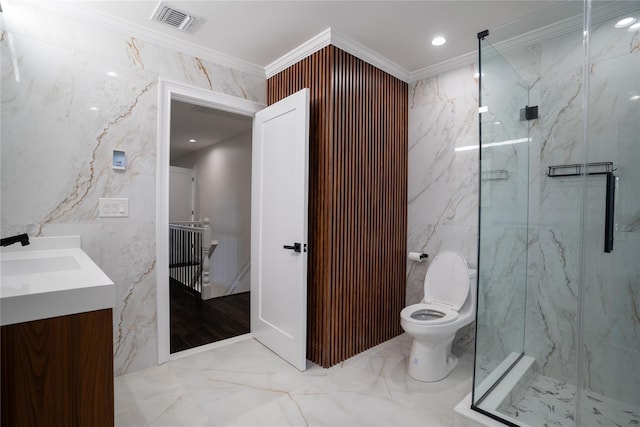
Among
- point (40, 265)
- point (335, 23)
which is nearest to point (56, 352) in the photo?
point (40, 265)

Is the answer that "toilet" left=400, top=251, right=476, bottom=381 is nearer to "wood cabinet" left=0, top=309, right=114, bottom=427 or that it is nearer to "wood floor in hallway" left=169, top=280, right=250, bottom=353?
"wood floor in hallway" left=169, top=280, right=250, bottom=353

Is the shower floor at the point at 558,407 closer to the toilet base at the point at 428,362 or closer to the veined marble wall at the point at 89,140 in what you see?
the toilet base at the point at 428,362

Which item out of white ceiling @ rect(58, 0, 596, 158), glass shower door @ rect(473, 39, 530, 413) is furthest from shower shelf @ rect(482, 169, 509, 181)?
white ceiling @ rect(58, 0, 596, 158)

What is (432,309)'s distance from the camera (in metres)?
2.44

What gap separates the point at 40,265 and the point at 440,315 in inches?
97.7

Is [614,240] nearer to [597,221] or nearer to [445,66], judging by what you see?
[597,221]

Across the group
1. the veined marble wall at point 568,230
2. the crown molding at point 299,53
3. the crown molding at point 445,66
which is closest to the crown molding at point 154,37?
the crown molding at point 299,53

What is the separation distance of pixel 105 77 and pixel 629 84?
3069mm

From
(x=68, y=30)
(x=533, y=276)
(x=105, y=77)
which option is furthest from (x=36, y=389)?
(x=533, y=276)

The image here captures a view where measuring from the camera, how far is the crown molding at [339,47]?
2.37m

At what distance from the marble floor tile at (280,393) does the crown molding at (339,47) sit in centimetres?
240

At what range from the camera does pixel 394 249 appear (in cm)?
298

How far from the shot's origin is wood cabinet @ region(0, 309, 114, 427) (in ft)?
2.91

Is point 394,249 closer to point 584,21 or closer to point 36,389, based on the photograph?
point 584,21
